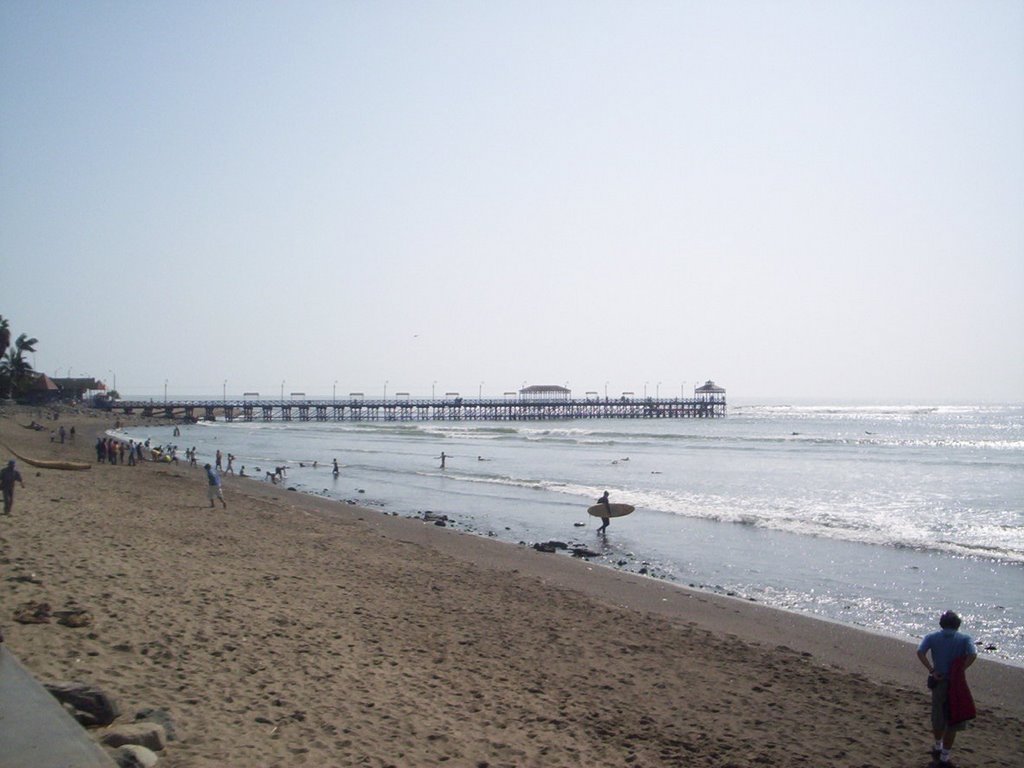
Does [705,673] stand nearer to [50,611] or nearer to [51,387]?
[50,611]

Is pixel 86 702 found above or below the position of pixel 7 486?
below

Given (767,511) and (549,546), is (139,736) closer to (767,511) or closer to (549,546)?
(549,546)

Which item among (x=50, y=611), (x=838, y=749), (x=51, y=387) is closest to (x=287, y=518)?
(x=50, y=611)

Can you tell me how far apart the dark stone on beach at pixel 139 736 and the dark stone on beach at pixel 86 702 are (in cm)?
11

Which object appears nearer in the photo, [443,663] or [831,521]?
[443,663]

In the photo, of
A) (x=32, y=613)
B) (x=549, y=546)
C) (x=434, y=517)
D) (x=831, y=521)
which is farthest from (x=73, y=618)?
(x=831, y=521)

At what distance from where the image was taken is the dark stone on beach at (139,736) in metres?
4.38

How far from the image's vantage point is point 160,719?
16.1 ft

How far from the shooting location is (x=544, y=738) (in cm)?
580

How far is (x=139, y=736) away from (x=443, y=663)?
343cm

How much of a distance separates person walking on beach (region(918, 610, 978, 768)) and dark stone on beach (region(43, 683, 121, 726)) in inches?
219

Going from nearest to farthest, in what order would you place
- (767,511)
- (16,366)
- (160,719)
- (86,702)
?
(86,702)
(160,719)
(767,511)
(16,366)

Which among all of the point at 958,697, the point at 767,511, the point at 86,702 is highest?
the point at 86,702

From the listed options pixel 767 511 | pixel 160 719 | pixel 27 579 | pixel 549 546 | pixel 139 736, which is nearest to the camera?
pixel 139 736
